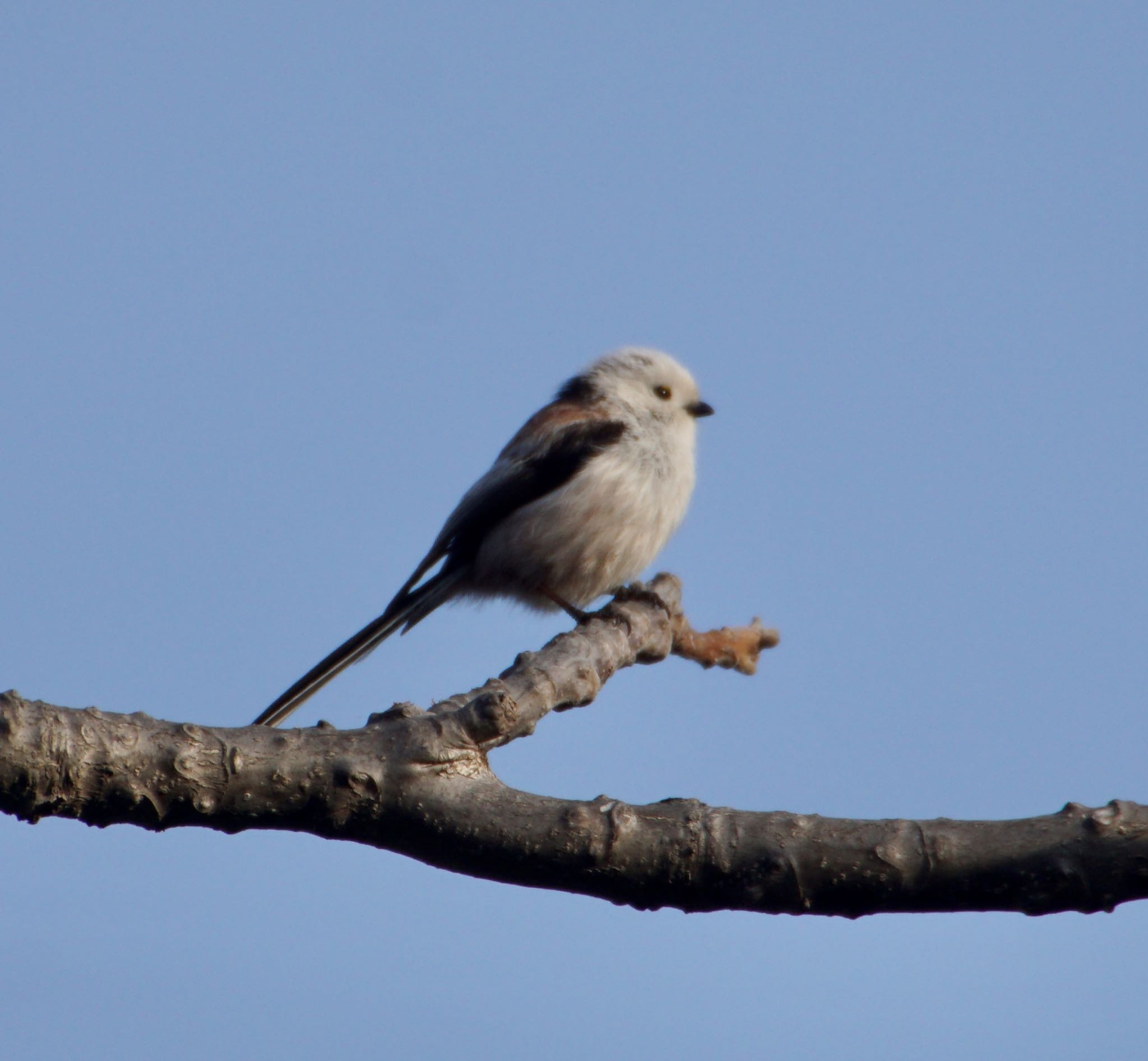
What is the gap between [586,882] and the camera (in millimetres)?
2514

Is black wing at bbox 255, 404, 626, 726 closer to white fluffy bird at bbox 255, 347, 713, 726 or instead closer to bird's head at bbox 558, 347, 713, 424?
white fluffy bird at bbox 255, 347, 713, 726

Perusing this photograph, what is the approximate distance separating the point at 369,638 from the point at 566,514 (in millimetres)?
1253

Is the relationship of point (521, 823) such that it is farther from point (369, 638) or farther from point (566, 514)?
point (566, 514)

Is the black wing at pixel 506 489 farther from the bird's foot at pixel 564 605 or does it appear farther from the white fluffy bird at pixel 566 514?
the bird's foot at pixel 564 605

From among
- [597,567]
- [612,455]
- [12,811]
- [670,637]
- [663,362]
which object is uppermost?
[663,362]

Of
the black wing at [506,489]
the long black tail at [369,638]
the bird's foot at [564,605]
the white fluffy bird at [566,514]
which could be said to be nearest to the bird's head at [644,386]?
the white fluffy bird at [566,514]

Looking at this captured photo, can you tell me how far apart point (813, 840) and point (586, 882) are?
465 millimetres

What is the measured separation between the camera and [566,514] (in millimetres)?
6312

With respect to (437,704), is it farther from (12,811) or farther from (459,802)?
(12,811)

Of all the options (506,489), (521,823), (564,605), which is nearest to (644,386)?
(506,489)

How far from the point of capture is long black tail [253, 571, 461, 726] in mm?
5117

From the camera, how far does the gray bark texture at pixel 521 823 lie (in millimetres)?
2322

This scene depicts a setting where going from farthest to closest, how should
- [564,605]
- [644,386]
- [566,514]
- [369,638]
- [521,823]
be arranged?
[644,386], [564,605], [566,514], [369,638], [521,823]

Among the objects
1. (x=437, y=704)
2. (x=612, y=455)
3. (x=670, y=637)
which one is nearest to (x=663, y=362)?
(x=612, y=455)
